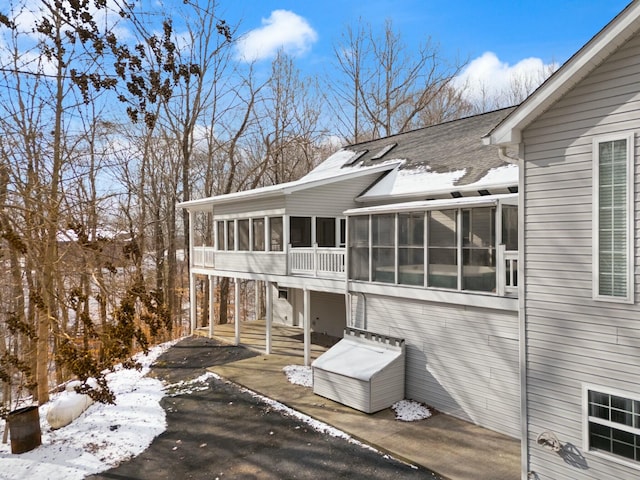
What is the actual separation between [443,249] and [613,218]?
352cm

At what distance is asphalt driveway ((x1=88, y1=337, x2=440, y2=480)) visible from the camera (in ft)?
23.3

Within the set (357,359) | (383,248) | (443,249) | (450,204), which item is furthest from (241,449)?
(450,204)

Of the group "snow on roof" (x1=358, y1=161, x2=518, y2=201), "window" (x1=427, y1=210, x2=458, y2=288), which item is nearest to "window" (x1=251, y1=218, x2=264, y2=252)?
"snow on roof" (x1=358, y1=161, x2=518, y2=201)

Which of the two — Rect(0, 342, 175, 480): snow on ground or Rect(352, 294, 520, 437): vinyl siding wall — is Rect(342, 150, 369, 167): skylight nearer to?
Rect(352, 294, 520, 437): vinyl siding wall

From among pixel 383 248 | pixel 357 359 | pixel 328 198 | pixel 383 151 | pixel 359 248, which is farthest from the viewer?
pixel 383 151

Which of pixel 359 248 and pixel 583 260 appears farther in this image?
pixel 359 248

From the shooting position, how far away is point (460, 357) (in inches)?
340

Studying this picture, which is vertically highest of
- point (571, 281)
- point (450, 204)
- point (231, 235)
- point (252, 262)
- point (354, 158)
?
point (354, 158)

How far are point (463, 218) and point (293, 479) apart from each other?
5.77 metres

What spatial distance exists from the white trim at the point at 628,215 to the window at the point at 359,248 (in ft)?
17.7

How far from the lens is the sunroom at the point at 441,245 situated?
7.87 meters

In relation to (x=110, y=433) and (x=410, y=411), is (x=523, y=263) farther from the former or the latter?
(x=110, y=433)

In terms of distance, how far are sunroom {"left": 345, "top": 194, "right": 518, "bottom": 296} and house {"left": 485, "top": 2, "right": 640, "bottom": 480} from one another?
140 cm

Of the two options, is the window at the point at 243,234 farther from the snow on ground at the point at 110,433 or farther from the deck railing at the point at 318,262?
the snow on ground at the point at 110,433
